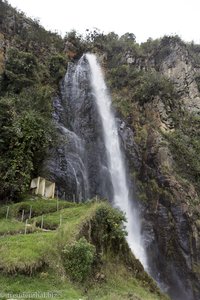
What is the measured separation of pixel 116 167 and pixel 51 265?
1495cm

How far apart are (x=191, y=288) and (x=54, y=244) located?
12.7 meters

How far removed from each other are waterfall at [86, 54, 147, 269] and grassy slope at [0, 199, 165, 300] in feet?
23.7

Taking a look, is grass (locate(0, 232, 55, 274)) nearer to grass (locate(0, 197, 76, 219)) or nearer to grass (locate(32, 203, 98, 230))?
grass (locate(32, 203, 98, 230))

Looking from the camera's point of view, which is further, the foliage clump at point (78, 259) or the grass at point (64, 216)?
the grass at point (64, 216)

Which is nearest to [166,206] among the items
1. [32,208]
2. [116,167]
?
[116,167]

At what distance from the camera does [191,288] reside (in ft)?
68.0

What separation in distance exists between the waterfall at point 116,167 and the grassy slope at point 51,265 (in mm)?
7235

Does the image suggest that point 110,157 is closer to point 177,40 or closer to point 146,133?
point 146,133

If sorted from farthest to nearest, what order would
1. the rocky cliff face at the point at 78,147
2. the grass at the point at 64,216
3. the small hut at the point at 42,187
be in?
the rocky cliff face at the point at 78,147, the small hut at the point at 42,187, the grass at the point at 64,216

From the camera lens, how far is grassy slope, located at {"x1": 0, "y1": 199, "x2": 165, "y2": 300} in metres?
9.35

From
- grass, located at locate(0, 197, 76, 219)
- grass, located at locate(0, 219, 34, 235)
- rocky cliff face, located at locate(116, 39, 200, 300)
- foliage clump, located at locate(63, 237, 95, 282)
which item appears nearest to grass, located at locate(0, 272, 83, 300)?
foliage clump, located at locate(63, 237, 95, 282)

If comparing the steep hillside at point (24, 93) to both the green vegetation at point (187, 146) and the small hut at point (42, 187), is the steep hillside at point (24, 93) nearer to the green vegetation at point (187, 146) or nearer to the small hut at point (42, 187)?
→ the small hut at point (42, 187)

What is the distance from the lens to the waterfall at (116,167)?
70.7 feet

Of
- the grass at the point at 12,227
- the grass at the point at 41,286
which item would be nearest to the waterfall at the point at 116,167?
the grass at the point at 12,227
